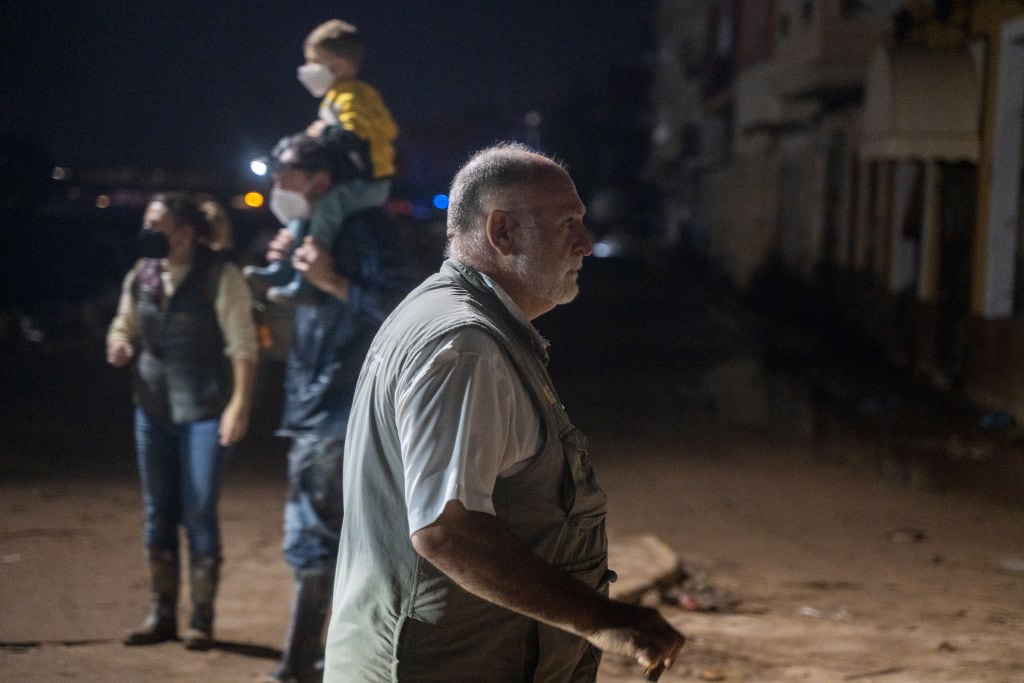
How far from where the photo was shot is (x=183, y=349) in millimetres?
5434

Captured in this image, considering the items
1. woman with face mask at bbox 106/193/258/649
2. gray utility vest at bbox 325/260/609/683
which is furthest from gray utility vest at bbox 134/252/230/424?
gray utility vest at bbox 325/260/609/683

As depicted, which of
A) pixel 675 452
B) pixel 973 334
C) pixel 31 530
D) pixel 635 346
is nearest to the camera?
pixel 31 530

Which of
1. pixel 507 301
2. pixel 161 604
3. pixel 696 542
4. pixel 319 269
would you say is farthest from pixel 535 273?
pixel 696 542

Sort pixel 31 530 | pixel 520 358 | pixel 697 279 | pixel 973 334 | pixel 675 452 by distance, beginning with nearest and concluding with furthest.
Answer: pixel 520 358 < pixel 31 530 < pixel 675 452 < pixel 973 334 < pixel 697 279

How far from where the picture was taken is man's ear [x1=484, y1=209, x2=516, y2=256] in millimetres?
2637

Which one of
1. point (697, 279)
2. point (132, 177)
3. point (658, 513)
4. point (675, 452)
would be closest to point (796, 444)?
point (675, 452)

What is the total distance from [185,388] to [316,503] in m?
1.09

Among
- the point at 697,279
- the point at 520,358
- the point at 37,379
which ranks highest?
the point at 520,358

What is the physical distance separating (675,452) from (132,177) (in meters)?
12.6

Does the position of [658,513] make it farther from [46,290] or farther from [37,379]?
[46,290]

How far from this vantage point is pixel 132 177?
20.1 m

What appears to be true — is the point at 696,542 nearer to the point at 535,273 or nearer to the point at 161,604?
the point at 161,604

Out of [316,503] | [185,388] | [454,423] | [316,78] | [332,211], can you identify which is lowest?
[316,503]

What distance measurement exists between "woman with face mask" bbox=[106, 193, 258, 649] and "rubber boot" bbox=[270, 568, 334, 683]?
0.86 m
